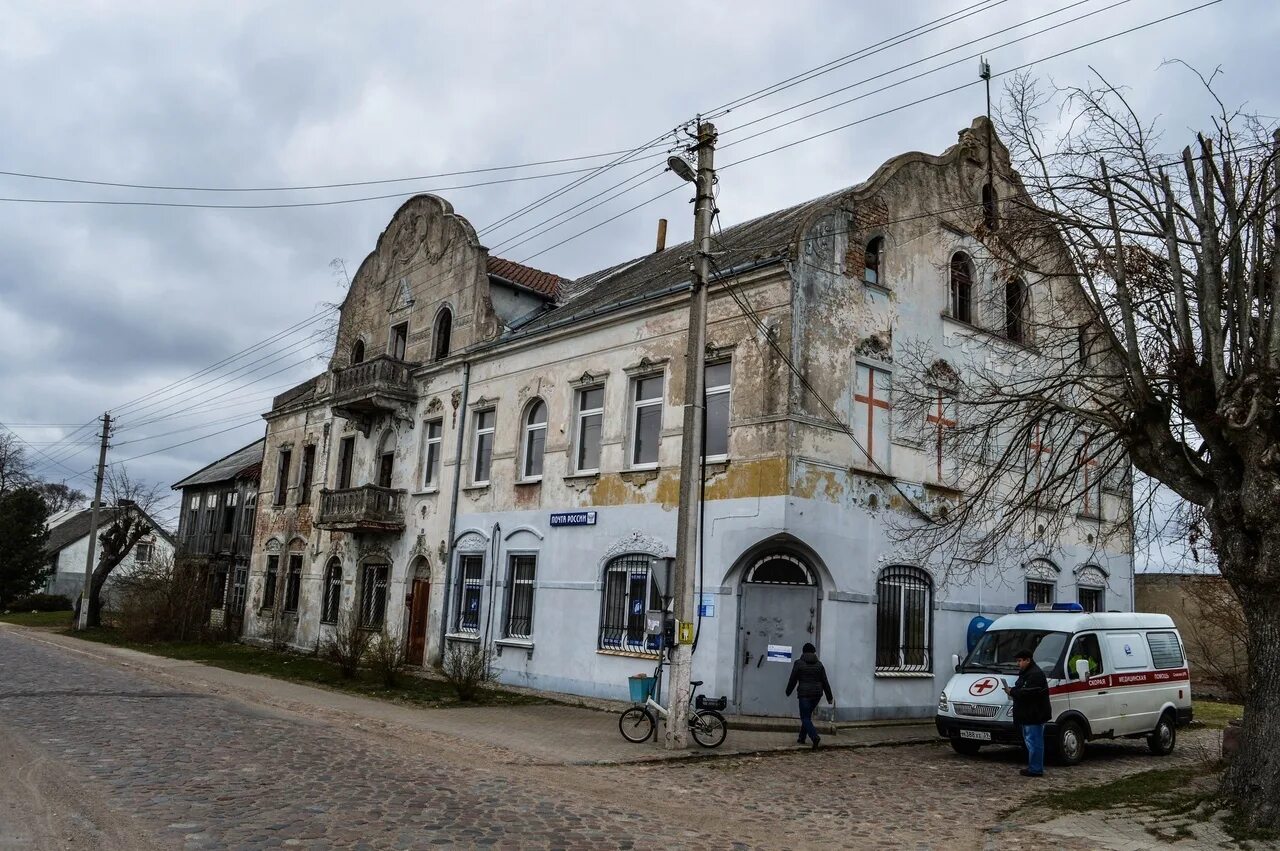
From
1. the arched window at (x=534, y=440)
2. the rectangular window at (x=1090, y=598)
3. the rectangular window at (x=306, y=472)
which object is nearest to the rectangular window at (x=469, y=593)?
the arched window at (x=534, y=440)

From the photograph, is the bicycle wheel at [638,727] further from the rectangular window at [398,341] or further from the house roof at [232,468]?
the house roof at [232,468]

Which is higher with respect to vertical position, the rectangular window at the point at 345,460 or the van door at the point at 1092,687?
the rectangular window at the point at 345,460

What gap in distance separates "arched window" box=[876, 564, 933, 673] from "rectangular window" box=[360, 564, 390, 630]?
46.1 feet

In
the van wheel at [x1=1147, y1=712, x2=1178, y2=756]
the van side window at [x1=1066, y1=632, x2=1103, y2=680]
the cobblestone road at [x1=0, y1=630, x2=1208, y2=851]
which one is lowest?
the cobblestone road at [x1=0, y1=630, x2=1208, y2=851]

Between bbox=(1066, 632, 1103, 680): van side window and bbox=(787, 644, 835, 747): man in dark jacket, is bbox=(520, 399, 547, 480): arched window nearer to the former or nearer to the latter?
bbox=(787, 644, 835, 747): man in dark jacket

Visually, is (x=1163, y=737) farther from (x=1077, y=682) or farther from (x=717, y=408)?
(x=717, y=408)

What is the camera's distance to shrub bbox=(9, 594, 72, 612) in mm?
54094

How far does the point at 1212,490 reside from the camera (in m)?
10.5

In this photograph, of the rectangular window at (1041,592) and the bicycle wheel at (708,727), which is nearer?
the bicycle wheel at (708,727)

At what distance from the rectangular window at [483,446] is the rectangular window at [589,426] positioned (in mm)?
3305

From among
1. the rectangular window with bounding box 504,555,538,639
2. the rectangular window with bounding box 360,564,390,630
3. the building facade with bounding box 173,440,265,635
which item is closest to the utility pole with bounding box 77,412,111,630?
the building facade with bounding box 173,440,265,635

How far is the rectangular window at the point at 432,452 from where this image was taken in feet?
85.0

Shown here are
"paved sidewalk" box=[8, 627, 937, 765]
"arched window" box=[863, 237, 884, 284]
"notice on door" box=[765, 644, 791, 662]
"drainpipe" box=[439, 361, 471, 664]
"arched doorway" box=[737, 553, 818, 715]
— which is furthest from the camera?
"drainpipe" box=[439, 361, 471, 664]

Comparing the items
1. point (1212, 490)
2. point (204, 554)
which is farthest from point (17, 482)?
point (1212, 490)
